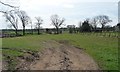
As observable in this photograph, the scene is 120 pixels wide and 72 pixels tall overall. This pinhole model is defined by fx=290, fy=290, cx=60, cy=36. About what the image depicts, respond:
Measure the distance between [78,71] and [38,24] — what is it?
119m

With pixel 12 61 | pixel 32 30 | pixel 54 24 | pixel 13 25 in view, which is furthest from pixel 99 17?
pixel 12 61

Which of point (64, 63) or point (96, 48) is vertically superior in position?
point (64, 63)

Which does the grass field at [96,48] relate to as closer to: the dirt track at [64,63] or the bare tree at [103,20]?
the dirt track at [64,63]

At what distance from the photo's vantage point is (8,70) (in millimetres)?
15453

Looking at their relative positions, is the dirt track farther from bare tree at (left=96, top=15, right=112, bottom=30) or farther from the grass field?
bare tree at (left=96, top=15, right=112, bottom=30)

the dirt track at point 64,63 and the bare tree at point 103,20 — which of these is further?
the bare tree at point 103,20

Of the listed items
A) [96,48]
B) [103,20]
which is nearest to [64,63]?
[96,48]

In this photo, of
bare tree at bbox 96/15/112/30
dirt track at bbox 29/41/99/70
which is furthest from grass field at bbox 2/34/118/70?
bare tree at bbox 96/15/112/30

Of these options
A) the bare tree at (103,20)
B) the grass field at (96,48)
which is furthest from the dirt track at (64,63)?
the bare tree at (103,20)

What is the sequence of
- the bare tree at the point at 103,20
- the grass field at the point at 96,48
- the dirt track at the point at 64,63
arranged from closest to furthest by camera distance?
the dirt track at the point at 64,63
the grass field at the point at 96,48
the bare tree at the point at 103,20

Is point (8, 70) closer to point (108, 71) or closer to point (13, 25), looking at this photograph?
point (108, 71)

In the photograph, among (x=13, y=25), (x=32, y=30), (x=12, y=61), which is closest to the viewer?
(x=12, y=61)

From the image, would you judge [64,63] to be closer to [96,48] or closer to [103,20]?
[96,48]

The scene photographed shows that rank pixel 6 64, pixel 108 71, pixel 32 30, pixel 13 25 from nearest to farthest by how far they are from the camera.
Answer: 1. pixel 108 71
2. pixel 6 64
3. pixel 13 25
4. pixel 32 30
